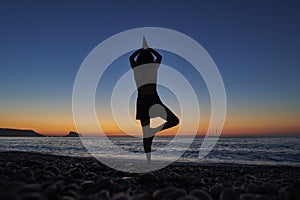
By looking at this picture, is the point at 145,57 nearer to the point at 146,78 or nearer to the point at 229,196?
the point at 146,78

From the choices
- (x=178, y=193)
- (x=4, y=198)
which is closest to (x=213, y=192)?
(x=178, y=193)

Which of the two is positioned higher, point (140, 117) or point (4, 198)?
point (140, 117)

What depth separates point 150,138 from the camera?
6984 mm

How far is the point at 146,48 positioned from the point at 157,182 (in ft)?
12.4

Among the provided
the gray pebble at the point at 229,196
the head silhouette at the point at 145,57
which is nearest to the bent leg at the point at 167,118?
the head silhouette at the point at 145,57

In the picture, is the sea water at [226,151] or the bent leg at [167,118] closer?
the bent leg at [167,118]

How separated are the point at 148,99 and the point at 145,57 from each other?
1037mm

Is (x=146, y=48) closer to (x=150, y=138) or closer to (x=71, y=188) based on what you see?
(x=150, y=138)

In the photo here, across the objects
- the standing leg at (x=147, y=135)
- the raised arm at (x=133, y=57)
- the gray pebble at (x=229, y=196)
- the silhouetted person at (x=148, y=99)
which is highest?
the raised arm at (x=133, y=57)

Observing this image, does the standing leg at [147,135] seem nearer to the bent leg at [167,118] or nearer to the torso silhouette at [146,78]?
the bent leg at [167,118]

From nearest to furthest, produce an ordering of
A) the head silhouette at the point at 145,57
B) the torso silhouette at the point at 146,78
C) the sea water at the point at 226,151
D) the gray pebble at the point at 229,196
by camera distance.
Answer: the gray pebble at the point at 229,196
the torso silhouette at the point at 146,78
the head silhouette at the point at 145,57
the sea water at the point at 226,151

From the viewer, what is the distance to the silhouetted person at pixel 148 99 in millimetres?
6949

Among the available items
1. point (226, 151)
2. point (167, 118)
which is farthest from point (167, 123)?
point (226, 151)

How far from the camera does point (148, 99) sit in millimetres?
7035
